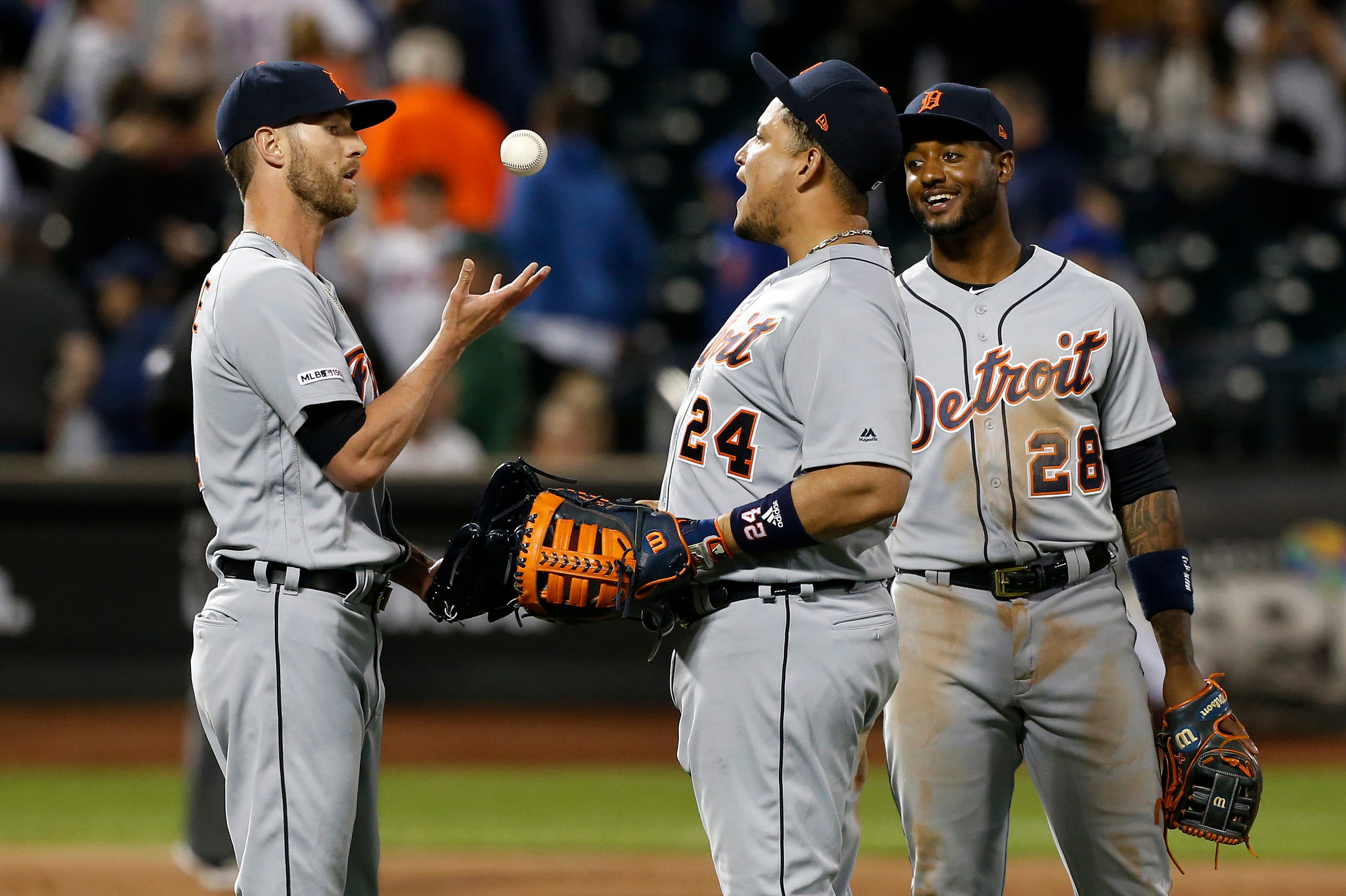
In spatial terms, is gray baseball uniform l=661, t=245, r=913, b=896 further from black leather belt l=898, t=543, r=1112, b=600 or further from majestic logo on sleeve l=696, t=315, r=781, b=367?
black leather belt l=898, t=543, r=1112, b=600

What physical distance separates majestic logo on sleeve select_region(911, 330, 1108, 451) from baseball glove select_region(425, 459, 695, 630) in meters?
0.92

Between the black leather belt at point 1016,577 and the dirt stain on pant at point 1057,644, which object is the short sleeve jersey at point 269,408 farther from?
the dirt stain on pant at point 1057,644

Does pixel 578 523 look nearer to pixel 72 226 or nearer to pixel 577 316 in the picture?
pixel 577 316

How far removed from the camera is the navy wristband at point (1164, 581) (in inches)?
147

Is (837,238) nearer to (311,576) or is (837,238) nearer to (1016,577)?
(1016,577)

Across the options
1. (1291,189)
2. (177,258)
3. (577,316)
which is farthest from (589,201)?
(1291,189)

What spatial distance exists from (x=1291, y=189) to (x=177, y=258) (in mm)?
8211

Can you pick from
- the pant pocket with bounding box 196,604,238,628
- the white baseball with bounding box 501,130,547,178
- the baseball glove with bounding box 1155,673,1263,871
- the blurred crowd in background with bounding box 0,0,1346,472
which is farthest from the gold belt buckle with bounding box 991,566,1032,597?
the blurred crowd in background with bounding box 0,0,1346,472

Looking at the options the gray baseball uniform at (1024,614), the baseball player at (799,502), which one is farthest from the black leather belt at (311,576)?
the gray baseball uniform at (1024,614)

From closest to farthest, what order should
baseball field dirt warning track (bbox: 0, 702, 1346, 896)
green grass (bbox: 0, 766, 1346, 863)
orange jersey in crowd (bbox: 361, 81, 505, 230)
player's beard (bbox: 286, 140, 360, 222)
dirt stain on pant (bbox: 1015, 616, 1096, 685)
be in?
1. player's beard (bbox: 286, 140, 360, 222)
2. dirt stain on pant (bbox: 1015, 616, 1096, 685)
3. baseball field dirt warning track (bbox: 0, 702, 1346, 896)
4. green grass (bbox: 0, 766, 1346, 863)
5. orange jersey in crowd (bbox: 361, 81, 505, 230)

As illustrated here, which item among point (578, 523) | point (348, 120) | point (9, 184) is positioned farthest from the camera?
point (9, 184)

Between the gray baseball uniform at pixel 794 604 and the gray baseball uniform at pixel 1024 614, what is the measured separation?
0.53 metres

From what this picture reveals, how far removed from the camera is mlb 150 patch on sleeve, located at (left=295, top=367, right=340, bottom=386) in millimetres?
3186

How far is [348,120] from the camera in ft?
11.6
